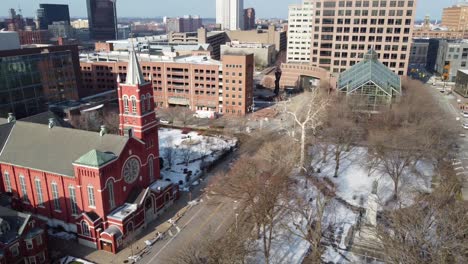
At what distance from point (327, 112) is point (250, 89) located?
2498cm

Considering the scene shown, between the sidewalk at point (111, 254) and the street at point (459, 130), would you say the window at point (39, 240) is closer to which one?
the sidewalk at point (111, 254)

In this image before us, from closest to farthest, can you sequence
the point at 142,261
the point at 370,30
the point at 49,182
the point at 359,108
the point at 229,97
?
the point at 142,261
the point at 49,182
the point at 359,108
the point at 229,97
the point at 370,30

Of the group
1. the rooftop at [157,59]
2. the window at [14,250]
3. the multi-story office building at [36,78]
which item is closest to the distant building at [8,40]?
the multi-story office building at [36,78]

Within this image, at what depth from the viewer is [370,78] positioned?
249 ft

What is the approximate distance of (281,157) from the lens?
4819cm

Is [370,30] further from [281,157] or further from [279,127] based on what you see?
[281,157]

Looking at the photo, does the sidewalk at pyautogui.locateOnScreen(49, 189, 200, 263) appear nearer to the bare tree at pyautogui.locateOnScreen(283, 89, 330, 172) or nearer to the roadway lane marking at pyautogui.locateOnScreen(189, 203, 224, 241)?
the roadway lane marking at pyautogui.locateOnScreen(189, 203, 224, 241)

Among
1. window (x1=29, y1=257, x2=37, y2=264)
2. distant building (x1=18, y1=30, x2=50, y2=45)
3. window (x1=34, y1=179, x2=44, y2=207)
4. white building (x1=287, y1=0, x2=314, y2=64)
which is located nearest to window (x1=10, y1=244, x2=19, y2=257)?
window (x1=29, y1=257, x2=37, y2=264)

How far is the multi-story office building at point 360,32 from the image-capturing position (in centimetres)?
10231

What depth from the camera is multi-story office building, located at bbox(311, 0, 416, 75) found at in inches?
4028

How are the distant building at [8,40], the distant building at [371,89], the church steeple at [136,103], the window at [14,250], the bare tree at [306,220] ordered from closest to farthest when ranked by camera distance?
the window at [14,250] → the bare tree at [306,220] → the church steeple at [136,103] → the distant building at [8,40] → the distant building at [371,89]

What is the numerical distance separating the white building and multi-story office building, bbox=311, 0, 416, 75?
115 ft

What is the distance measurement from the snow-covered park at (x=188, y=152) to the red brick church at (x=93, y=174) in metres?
7.86

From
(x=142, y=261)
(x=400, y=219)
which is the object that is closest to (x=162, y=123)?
(x=142, y=261)
